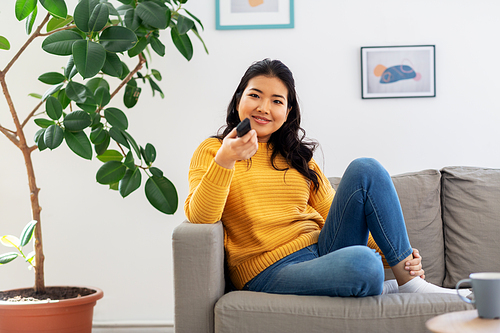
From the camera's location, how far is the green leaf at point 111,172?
1.57 m

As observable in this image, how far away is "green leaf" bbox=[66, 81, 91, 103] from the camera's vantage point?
5.24 ft

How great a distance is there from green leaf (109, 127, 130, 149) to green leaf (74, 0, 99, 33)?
0.34 metres

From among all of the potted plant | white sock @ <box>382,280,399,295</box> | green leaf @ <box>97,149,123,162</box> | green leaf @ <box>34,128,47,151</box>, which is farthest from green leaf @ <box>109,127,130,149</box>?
white sock @ <box>382,280,399,295</box>

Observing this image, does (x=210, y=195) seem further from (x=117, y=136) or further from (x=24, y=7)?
(x=24, y=7)

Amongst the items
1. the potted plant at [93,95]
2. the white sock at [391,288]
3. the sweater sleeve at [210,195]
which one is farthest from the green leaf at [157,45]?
the white sock at [391,288]

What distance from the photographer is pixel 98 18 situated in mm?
1459

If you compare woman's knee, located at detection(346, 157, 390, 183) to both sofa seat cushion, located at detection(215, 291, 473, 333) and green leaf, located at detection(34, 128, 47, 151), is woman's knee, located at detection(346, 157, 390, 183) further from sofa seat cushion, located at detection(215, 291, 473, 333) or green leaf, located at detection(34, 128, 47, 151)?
green leaf, located at detection(34, 128, 47, 151)

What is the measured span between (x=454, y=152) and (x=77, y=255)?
1883mm

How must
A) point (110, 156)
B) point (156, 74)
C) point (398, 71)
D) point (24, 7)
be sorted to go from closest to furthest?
point (24, 7) < point (110, 156) < point (156, 74) < point (398, 71)

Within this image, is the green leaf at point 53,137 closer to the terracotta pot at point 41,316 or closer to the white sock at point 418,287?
the terracotta pot at point 41,316

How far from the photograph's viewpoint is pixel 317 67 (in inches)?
86.4

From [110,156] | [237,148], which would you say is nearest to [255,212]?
[237,148]

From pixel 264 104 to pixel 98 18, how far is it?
1.96 ft

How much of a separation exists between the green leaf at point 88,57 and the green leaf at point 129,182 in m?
Result: 0.38
